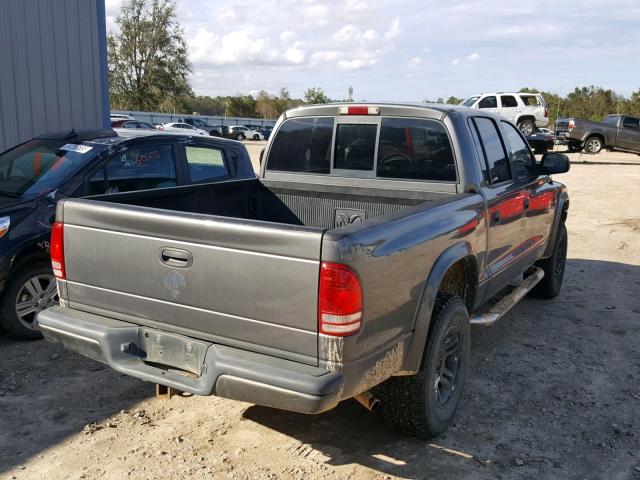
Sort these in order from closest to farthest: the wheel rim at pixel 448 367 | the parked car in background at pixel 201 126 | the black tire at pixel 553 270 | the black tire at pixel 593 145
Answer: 1. the wheel rim at pixel 448 367
2. the black tire at pixel 553 270
3. the black tire at pixel 593 145
4. the parked car in background at pixel 201 126

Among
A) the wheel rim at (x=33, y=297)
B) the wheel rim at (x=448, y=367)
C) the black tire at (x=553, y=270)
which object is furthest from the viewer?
the black tire at (x=553, y=270)

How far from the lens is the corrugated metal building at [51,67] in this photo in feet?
29.1

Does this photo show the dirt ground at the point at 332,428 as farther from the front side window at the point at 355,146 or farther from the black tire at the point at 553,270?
the front side window at the point at 355,146

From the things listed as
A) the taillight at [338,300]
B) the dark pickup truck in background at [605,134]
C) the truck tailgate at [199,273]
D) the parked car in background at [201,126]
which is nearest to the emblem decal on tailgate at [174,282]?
→ the truck tailgate at [199,273]

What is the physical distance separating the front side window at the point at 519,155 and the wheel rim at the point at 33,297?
3888mm

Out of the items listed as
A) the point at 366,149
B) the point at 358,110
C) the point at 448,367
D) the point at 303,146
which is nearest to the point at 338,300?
the point at 448,367

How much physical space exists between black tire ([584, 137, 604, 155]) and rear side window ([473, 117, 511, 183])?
2361 centimetres

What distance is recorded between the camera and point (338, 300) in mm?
2658

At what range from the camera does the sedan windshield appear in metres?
5.31

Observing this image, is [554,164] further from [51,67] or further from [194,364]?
[51,67]

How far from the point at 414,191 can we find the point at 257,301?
1965 millimetres

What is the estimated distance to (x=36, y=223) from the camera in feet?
16.4

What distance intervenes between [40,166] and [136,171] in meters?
0.83

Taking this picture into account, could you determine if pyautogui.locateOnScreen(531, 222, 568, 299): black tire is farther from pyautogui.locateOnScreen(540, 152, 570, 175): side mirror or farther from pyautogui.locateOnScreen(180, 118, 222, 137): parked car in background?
pyautogui.locateOnScreen(180, 118, 222, 137): parked car in background
